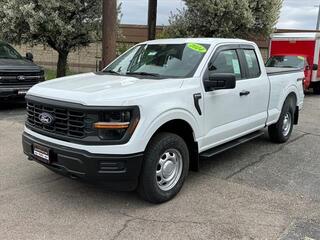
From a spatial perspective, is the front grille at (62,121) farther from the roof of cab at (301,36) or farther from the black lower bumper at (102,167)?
the roof of cab at (301,36)

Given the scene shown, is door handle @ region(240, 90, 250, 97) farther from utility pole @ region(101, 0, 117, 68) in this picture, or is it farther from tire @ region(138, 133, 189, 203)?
utility pole @ region(101, 0, 117, 68)

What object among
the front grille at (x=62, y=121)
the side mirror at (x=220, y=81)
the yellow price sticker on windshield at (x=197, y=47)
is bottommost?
the front grille at (x=62, y=121)

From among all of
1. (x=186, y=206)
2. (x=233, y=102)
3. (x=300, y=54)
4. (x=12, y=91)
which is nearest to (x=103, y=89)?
(x=186, y=206)

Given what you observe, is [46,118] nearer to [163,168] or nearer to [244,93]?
[163,168]

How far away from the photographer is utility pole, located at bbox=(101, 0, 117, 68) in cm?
990

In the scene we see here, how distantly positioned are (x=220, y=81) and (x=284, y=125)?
3.13m

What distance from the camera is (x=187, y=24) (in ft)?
50.3

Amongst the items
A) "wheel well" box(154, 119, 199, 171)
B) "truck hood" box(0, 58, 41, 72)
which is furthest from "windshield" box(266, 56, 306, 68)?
"wheel well" box(154, 119, 199, 171)

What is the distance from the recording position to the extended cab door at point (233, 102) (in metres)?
5.12

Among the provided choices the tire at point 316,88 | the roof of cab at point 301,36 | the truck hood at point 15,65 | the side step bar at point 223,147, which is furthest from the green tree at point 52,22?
the tire at point 316,88

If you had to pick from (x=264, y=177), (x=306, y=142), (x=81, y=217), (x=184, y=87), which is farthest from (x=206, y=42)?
(x=306, y=142)

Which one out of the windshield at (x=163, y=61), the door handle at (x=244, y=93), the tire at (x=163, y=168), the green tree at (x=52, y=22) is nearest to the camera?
the tire at (x=163, y=168)

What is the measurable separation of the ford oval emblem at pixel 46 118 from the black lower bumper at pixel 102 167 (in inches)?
12.1

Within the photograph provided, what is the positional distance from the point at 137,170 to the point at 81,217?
30.4 inches
